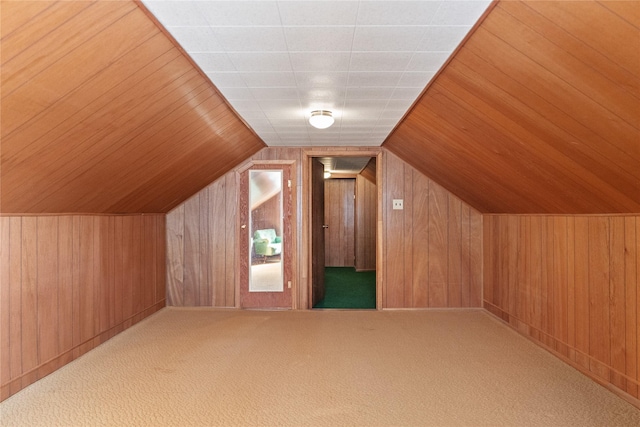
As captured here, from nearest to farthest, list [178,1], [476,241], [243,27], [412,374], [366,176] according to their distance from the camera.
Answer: [178,1] < [243,27] < [412,374] < [476,241] < [366,176]

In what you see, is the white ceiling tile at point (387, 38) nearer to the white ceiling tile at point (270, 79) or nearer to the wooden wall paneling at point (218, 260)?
the white ceiling tile at point (270, 79)

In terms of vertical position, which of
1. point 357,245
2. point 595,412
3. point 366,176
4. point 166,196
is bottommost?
point 595,412

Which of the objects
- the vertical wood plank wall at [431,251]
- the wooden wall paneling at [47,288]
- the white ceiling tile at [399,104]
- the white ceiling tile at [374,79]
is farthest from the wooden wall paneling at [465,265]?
the wooden wall paneling at [47,288]

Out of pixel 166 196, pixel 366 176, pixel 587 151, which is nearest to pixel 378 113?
pixel 587 151

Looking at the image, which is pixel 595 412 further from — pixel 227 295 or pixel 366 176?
pixel 366 176

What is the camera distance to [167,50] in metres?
2.11

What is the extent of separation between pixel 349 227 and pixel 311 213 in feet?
13.3

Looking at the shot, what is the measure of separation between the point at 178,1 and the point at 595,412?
2.94 metres

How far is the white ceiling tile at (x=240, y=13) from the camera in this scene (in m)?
1.76

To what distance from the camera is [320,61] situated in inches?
93.6

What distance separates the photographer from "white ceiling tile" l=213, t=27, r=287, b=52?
199 centimetres

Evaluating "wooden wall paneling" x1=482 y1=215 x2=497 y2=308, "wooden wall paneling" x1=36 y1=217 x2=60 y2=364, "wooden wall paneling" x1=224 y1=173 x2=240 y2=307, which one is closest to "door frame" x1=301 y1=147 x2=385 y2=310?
"wooden wall paneling" x1=224 y1=173 x2=240 y2=307

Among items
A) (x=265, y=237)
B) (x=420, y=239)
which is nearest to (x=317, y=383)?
(x=265, y=237)

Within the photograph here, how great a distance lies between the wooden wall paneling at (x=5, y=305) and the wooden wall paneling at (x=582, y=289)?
146 inches
